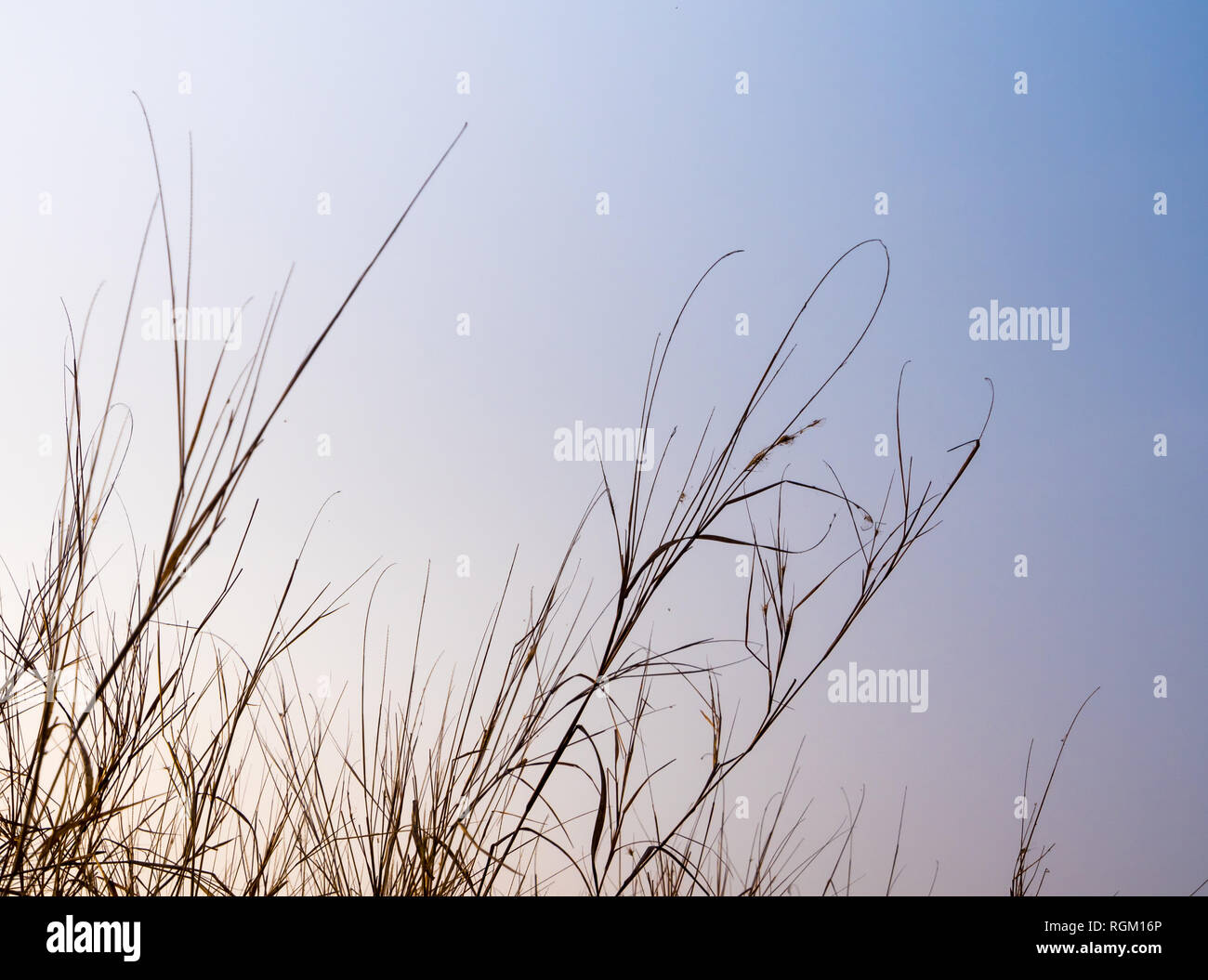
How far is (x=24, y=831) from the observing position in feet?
1.92

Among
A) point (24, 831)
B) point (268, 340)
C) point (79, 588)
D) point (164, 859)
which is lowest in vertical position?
point (164, 859)

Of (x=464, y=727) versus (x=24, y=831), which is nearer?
(x=24, y=831)

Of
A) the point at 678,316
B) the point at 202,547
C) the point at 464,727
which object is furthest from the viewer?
the point at 464,727

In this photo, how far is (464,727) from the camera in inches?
37.6

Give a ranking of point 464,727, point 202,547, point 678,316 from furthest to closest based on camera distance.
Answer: point 464,727
point 678,316
point 202,547
